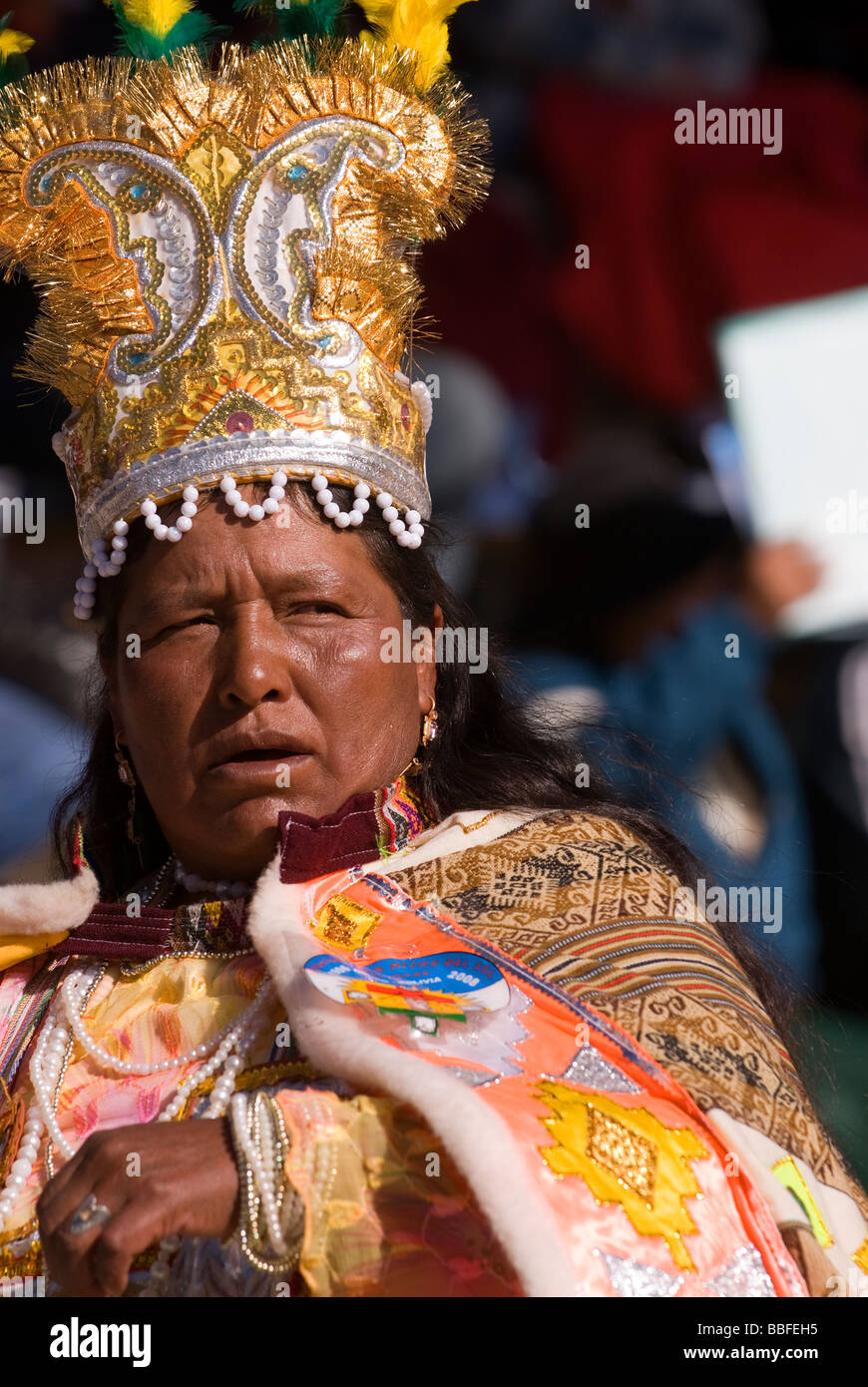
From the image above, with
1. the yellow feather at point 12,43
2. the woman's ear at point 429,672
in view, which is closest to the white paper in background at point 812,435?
the woman's ear at point 429,672

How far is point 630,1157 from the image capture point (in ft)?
6.73

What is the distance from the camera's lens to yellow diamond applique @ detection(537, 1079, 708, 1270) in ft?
6.56

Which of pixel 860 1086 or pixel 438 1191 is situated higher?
pixel 438 1191

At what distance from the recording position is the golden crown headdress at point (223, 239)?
2.95m

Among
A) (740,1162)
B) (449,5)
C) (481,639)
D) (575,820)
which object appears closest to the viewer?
(740,1162)

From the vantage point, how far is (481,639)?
3408 millimetres

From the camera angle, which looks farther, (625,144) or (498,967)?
(625,144)

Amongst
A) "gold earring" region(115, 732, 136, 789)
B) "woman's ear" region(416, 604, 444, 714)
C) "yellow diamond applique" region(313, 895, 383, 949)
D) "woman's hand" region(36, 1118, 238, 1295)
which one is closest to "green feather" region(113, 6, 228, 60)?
"woman's ear" region(416, 604, 444, 714)

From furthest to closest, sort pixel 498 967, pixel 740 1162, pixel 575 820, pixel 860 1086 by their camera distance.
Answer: pixel 860 1086 < pixel 575 820 < pixel 498 967 < pixel 740 1162

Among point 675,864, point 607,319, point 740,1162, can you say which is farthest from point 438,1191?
point 607,319

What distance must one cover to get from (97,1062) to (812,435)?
3406 mm

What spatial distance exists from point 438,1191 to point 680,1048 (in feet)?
1.60

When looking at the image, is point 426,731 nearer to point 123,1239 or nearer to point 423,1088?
point 423,1088

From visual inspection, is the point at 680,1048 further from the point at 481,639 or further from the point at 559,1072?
the point at 481,639
